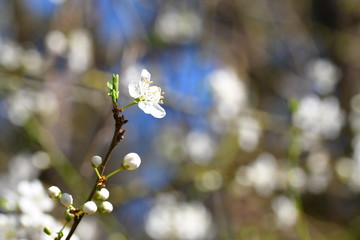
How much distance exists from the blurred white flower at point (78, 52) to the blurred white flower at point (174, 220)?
2.87 ft

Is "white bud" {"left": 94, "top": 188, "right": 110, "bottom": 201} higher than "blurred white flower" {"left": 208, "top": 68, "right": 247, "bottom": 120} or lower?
lower

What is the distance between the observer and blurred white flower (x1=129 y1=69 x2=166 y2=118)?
0.96 meters

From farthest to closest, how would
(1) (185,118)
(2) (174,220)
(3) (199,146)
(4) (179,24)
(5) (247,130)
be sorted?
(4) (179,24) < (1) (185,118) < (3) (199,146) < (5) (247,130) < (2) (174,220)

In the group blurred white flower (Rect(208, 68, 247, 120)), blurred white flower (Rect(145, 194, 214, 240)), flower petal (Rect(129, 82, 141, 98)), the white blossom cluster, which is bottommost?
the white blossom cluster

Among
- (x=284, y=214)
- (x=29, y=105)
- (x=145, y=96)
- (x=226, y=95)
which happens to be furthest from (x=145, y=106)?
(x=226, y=95)

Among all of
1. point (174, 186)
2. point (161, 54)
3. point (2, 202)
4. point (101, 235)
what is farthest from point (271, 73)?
point (2, 202)

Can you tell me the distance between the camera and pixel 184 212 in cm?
278

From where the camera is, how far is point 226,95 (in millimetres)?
3176

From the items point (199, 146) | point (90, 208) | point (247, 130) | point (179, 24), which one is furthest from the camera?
point (179, 24)

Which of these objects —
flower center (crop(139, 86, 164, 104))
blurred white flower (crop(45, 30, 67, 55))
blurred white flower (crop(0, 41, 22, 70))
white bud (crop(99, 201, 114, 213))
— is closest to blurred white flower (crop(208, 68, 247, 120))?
blurred white flower (crop(45, 30, 67, 55))

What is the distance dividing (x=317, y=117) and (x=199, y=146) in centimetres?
93

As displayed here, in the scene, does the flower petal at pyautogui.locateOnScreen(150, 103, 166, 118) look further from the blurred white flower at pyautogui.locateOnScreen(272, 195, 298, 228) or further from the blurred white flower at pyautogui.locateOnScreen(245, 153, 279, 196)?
the blurred white flower at pyautogui.locateOnScreen(245, 153, 279, 196)

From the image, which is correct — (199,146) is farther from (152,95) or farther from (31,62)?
(152,95)

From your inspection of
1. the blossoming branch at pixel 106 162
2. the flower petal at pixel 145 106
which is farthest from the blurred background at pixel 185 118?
the flower petal at pixel 145 106
